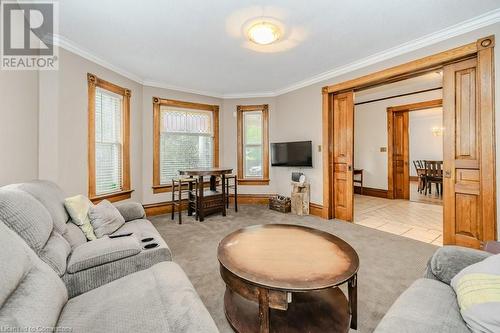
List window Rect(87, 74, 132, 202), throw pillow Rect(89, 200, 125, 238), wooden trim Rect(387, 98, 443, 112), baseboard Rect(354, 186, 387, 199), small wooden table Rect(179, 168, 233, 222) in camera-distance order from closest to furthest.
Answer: throw pillow Rect(89, 200, 125, 238)
window Rect(87, 74, 132, 202)
small wooden table Rect(179, 168, 233, 222)
wooden trim Rect(387, 98, 443, 112)
baseboard Rect(354, 186, 387, 199)

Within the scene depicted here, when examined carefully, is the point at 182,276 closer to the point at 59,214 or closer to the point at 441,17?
the point at 59,214

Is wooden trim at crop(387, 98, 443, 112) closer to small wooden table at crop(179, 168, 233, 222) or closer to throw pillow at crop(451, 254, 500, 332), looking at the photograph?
small wooden table at crop(179, 168, 233, 222)

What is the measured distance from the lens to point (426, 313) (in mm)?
1049

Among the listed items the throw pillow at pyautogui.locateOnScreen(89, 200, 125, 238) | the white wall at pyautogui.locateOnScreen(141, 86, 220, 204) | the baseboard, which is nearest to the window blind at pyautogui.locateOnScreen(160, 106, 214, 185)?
the white wall at pyautogui.locateOnScreen(141, 86, 220, 204)

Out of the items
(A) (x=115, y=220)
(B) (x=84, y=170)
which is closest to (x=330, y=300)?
(A) (x=115, y=220)

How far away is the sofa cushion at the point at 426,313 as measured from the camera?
0.96 metres

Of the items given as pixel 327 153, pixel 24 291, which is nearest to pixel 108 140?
pixel 24 291

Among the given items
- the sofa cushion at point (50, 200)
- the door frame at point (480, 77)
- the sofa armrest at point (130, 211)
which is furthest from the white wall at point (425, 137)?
the sofa cushion at point (50, 200)

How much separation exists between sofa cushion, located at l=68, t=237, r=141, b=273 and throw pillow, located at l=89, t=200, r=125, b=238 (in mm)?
466

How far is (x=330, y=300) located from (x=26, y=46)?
3779 millimetres

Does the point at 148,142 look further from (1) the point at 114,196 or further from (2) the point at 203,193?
(2) the point at 203,193

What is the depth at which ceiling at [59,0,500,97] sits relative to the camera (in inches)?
85.7

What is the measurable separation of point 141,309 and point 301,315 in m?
1.03

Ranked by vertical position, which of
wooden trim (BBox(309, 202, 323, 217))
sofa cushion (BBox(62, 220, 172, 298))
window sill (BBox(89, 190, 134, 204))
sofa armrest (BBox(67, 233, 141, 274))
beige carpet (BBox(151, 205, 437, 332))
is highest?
window sill (BBox(89, 190, 134, 204))
